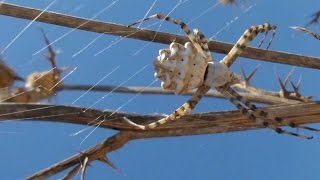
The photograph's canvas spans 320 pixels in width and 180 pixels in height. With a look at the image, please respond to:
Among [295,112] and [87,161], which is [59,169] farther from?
[295,112]

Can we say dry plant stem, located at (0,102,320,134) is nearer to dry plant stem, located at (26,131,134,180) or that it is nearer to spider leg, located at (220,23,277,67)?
dry plant stem, located at (26,131,134,180)

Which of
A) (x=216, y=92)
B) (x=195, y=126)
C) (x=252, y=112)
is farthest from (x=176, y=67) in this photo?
(x=216, y=92)

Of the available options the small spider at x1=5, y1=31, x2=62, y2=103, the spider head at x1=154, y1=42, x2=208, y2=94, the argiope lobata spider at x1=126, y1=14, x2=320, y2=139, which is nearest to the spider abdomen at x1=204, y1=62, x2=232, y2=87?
the argiope lobata spider at x1=126, y1=14, x2=320, y2=139

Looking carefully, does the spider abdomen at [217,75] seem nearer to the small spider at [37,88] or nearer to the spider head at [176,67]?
the spider head at [176,67]

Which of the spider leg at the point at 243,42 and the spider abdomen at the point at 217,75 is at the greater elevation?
the spider leg at the point at 243,42

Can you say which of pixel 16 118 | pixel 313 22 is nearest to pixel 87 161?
pixel 16 118

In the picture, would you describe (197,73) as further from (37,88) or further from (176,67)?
(37,88)

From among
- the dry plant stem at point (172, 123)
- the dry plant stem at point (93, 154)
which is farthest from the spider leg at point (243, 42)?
the dry plant stem at point (93, 154)
